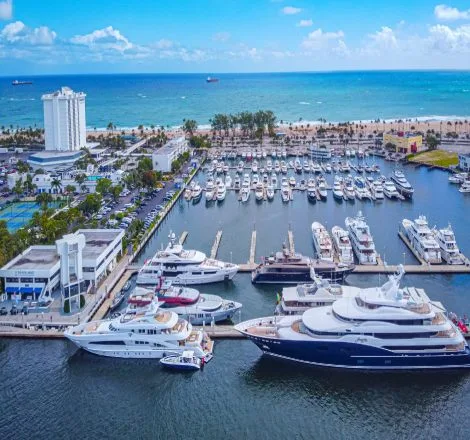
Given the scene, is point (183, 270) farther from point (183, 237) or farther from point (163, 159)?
point (163, 159)

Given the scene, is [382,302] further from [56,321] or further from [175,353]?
[56,321]

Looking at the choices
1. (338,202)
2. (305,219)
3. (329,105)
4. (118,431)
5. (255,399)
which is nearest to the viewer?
(118,431)

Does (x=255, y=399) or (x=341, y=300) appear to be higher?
(x=341, y=300)

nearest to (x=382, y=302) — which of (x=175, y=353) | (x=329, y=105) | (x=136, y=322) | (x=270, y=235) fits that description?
(x=175, y=353)

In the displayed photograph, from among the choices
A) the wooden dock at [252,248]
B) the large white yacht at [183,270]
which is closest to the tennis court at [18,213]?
the large white yacht at [183,270]

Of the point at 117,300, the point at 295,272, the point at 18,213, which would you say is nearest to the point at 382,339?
the point at 295,272

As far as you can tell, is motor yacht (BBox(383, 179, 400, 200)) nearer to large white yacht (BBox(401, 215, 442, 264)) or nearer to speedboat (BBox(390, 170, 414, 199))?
speedboat (BBox(390, 170, 414, 199))
